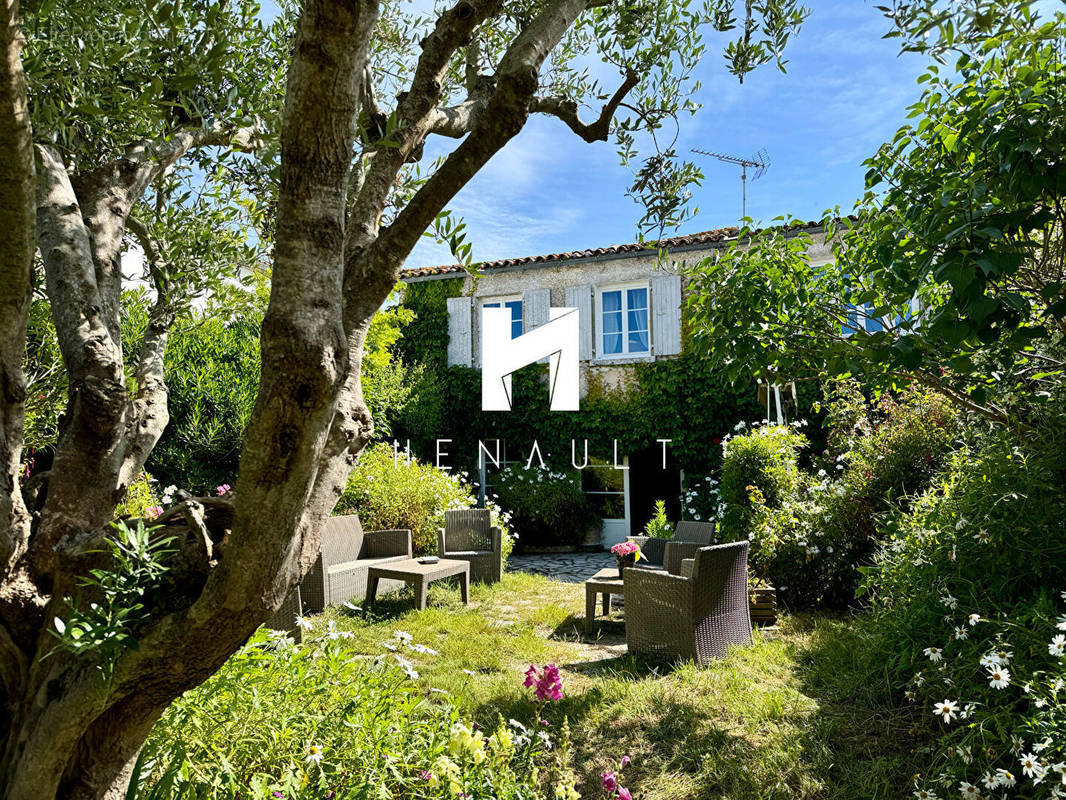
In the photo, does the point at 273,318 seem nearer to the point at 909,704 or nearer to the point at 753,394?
the point at 909,704

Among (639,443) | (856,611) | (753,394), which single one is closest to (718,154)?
(753,394)

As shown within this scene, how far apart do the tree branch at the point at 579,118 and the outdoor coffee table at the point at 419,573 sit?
197 inches

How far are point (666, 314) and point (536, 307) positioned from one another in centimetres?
255

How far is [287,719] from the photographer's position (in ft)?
8.76

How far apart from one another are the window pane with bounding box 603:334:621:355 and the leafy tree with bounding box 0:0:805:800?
10.1m

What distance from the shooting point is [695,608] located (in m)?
5.04

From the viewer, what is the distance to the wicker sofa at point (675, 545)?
678cm

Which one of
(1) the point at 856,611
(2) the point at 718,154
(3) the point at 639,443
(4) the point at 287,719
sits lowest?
(1) the point at 856,611

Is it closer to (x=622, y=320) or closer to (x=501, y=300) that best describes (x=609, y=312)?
(x=622, y=320)

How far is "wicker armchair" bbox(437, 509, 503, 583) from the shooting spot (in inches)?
330

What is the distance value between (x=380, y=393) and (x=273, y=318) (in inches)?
434

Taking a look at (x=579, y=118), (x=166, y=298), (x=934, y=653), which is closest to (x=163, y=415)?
(x=166, y=298)

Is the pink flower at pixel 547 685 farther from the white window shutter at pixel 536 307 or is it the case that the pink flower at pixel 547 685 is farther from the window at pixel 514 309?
the window at pixel 514 309

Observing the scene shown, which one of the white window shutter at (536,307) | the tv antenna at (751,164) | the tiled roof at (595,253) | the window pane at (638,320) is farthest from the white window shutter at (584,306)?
the tv antenna at (751,164)
